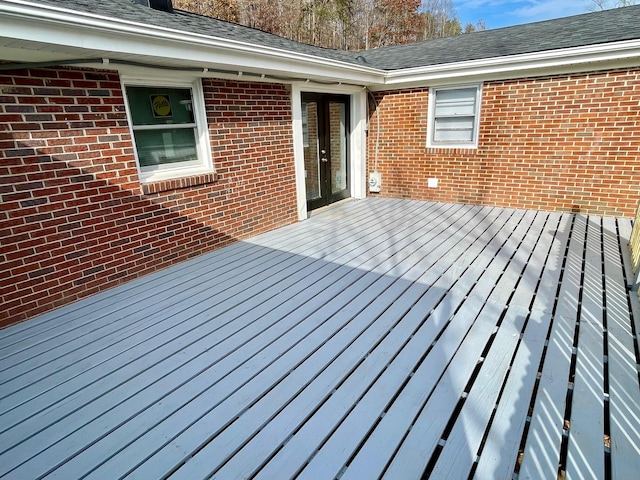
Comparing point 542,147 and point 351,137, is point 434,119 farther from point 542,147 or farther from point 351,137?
point 542,147

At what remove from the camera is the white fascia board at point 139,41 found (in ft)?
7.45

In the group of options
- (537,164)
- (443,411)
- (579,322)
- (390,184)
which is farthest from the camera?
(390,184)

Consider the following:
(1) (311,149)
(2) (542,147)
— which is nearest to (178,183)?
(1) (311,149)

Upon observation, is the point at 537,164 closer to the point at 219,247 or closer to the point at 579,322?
the point at 579,322

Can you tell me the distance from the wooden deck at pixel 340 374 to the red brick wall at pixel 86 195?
0.27m

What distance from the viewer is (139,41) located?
9.63 feet

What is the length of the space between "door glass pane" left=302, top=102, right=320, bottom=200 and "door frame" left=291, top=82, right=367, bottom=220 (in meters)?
0.32

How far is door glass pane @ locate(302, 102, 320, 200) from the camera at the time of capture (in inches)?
231

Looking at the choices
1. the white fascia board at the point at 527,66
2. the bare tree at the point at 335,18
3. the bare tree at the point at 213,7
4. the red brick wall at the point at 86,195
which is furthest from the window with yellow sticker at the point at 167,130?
the bare tree at the point at 335,18

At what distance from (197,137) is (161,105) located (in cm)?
51

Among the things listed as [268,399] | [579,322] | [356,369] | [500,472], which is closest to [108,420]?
[268,399]

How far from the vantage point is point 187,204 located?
13.4 feet

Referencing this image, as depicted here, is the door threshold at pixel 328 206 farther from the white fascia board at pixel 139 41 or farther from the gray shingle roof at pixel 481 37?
the gray shingle roof at pixel 481 37

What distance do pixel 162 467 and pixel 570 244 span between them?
4.55m
